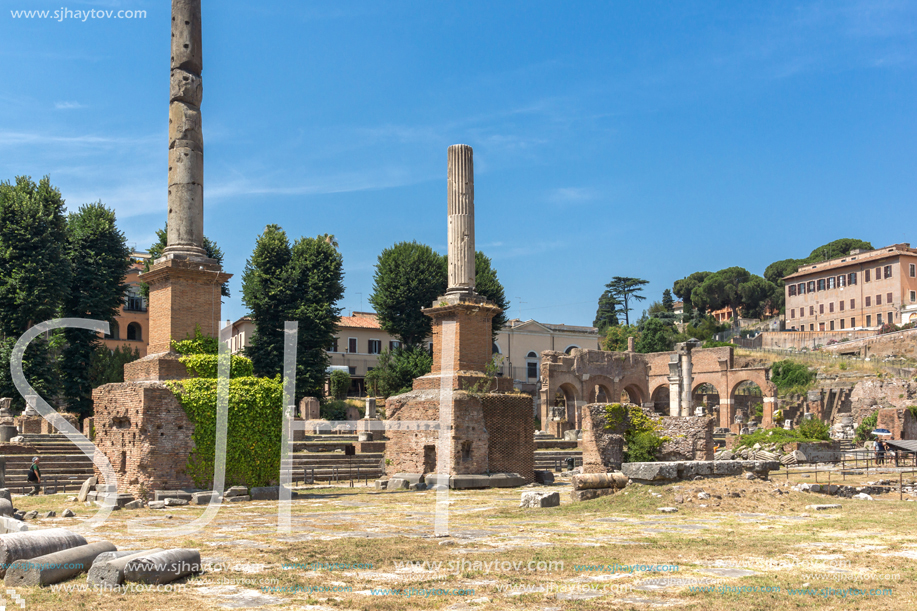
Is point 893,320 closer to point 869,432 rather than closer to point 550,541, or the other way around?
point 869,432

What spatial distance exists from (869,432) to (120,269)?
35.1 meters

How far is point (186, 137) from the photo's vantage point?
1727 cm

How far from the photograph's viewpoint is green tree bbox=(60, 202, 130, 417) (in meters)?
33.7

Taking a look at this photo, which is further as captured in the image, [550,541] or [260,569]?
[550,541]

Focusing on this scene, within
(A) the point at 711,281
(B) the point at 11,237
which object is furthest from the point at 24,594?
(A) the point at 711,281

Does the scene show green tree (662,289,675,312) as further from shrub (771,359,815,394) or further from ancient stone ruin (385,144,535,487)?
ancient stone ruin (385,144,535,487)

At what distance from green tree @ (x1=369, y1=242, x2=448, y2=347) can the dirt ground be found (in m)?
31.0

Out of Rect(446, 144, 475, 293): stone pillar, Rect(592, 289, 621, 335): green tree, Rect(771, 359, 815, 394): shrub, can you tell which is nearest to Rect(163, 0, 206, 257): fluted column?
Rect(446, 144, 475, 293): stone pillar

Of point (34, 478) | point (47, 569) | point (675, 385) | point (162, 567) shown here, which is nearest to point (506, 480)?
point (34, 478)

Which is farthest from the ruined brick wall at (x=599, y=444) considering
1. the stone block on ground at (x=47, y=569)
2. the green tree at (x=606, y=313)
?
the green tree at (x=606, y=313)

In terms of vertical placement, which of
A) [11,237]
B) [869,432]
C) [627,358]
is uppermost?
[11,237]

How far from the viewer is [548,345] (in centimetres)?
6544

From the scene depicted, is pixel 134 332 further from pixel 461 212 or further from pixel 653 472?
pixel 653 472

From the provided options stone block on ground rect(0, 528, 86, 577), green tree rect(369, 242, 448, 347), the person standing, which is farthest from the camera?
green tree rect(369, 242, 448, 347)
